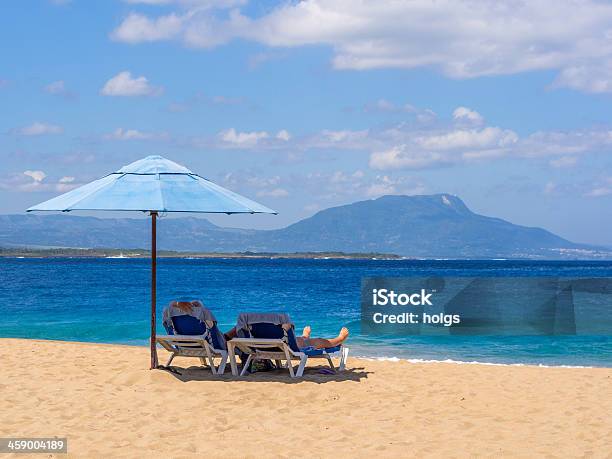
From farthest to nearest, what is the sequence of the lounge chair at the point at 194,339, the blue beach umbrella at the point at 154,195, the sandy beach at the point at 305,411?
the lounge chair at the point at 194,339
the blue beach umbrella at the point at 154,195
the sandy beach at the point at 305,411

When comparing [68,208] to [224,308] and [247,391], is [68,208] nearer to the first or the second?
[247,391]

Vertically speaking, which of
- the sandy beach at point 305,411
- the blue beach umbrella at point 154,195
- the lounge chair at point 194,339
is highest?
the blue beach umbrella at point 154,195

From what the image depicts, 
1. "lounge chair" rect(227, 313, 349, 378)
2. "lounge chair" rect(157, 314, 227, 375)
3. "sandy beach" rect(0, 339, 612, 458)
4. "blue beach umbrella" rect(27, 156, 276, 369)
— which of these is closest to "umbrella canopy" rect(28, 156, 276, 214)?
"blue beach umbrella" rect(27, 156, 276, 369)

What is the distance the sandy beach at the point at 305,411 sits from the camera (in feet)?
20.4

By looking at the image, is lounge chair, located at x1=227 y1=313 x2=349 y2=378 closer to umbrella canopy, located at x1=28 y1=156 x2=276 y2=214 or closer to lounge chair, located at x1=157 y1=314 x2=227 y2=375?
lounge chair, located at x1=157 y1=314 x2=227 y2=375

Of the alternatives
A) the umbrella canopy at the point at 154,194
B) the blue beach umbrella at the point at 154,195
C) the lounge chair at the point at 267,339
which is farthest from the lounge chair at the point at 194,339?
the umbrella canopy at the point at 154,194

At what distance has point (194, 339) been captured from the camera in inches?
346

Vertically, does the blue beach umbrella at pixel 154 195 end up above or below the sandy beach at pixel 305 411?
above

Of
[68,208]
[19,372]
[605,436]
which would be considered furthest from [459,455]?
[19,372]

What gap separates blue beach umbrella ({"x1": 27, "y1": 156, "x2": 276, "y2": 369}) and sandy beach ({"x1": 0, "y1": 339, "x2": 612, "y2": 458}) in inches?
43.8

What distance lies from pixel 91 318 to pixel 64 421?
728 inches

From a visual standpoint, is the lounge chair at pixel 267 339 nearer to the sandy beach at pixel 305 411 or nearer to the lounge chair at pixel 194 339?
the lounge chair at pixel 194 339

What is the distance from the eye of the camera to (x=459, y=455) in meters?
6.03

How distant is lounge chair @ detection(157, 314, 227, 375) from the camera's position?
883cm
